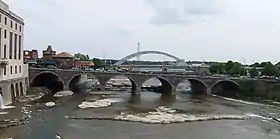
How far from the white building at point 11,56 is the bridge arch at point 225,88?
40.8 meters

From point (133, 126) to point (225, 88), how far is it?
160 feet

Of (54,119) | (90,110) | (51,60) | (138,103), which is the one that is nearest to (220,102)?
(138,103)

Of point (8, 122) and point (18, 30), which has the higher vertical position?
point (18, 30)

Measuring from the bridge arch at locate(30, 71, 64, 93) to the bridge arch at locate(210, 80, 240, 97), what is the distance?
33893mm

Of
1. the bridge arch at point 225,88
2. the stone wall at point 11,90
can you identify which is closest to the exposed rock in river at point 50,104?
the stone wall at point 11,90

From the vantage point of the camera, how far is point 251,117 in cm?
4944

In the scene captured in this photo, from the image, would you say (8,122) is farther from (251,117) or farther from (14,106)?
(251,117)

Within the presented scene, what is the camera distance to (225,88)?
8575 cm

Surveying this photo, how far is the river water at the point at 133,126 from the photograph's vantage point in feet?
120

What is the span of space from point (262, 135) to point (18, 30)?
42.7 meters

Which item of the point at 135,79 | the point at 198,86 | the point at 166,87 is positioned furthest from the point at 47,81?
the point at 198,86

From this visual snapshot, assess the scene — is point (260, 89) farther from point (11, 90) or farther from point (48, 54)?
point (48, 54)

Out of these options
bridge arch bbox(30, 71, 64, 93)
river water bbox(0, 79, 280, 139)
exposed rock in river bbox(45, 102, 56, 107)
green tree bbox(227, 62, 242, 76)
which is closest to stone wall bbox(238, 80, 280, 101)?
river water bbox(0, 79, 280, 139)

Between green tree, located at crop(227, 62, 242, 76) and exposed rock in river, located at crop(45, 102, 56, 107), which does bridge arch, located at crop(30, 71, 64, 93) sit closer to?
exposed rock in river, located at crop(45, 102, 56, 107)
